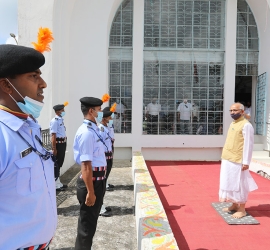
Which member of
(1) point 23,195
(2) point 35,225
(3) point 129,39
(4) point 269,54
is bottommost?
(2) point 35,225

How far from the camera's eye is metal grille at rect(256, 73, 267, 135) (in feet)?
25.5

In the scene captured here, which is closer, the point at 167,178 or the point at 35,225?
the point at 35,225

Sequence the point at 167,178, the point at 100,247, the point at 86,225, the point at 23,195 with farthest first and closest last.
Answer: the point at 167,178, the point at 100,247, the point at 86,225, the point at 23,195

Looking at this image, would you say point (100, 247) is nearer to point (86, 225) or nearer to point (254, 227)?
point (86, 225)

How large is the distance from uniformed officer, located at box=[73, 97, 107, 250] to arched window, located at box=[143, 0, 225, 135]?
17.7 ft

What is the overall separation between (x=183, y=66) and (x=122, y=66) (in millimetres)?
1925

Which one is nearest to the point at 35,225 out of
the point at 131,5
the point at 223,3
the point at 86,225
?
the point at 86,225

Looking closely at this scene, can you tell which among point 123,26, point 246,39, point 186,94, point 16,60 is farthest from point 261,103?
point 16,60

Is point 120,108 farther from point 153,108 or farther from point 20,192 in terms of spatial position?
point 20,192

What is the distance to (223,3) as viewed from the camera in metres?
7.88

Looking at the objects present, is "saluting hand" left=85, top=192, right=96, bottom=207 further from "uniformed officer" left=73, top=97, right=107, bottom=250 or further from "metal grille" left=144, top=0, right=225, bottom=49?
"metal grille" left=144, top=0, right=225, bottom=49

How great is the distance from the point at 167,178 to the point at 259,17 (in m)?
5.95

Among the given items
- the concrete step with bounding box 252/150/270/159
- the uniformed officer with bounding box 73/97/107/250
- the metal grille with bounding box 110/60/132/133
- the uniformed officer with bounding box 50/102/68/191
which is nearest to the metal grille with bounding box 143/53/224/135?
the metal grille with bounding box 110/60/132/133

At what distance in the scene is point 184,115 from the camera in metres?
8.03
